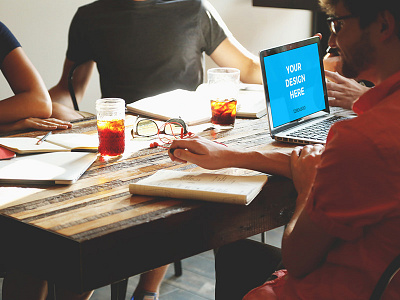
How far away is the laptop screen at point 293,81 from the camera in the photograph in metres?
1.59

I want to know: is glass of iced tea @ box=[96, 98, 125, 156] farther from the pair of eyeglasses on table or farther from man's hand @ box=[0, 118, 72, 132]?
man's hand @ box=[0, 118, 72, 132]

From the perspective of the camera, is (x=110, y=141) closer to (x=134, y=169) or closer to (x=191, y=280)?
(x=134, y=169)

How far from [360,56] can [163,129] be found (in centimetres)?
87

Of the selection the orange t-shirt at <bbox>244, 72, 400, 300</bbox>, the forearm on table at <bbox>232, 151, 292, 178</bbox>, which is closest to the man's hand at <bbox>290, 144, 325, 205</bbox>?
the forearm on table at <bbox>232, 151, 292, 178</bbox>

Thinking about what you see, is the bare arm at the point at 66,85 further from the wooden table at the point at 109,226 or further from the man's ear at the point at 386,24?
the man's ear at the point at 386,24

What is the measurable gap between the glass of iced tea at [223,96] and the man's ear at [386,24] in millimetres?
855

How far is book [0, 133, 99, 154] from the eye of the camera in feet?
4.68

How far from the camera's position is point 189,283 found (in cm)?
239

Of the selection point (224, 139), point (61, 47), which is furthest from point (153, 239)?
point (61, 47)

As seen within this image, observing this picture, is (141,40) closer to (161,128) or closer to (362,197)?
(161,128)

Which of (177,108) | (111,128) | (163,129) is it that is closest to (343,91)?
(177,108)

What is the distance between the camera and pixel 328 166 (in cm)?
81

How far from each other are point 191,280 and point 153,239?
1461 mm

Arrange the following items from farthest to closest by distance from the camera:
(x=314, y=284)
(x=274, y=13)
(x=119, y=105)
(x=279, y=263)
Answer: (x=274, y=13) < (x=119, y=105) < (x=279, y=263) < (x=314, y=284)
